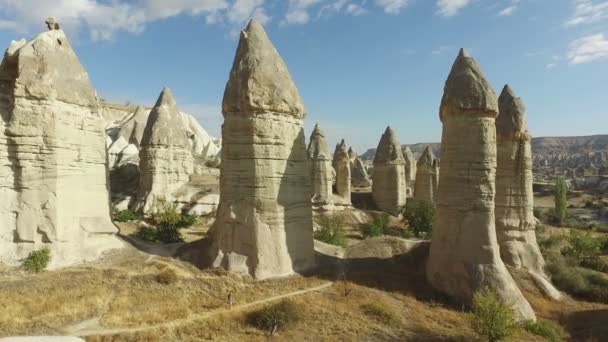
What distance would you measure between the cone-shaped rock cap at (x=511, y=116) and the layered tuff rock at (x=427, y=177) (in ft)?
58.8

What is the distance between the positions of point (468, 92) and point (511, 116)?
460cm

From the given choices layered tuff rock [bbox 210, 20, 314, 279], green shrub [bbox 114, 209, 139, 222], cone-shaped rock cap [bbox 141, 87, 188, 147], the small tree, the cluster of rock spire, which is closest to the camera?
the cluster of rock spire

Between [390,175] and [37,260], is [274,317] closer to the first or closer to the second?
Result: [37,260]

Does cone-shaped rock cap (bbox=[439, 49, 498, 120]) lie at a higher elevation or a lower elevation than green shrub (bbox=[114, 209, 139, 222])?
higher

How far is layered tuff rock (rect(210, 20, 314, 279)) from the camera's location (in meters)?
14.2

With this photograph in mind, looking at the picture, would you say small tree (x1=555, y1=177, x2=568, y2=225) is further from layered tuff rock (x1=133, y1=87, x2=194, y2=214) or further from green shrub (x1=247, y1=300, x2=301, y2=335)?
green shrub (x1=247, y1=300, x2=301, y2=335)

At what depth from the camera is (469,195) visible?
14.4 meters

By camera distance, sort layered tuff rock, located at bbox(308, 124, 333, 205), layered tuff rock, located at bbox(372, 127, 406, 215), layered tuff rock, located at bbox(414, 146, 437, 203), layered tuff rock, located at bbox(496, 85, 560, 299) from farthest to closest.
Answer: layered tuff rock, located at bbox(372, 127, 406, 215) < layered tuff rock, located at bbox(414, 146, 437, 203) < layered tuff rock, located at bbox(308, 124, 333, 205) < layered tuff rock, located at bbox(496, 85, 560, 299)

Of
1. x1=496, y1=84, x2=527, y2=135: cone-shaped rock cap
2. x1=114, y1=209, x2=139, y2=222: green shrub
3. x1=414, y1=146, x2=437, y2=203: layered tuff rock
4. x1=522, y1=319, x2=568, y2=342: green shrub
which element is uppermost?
x1=496, y1=84, x2=527, y2=135: cone-shaped rock cap

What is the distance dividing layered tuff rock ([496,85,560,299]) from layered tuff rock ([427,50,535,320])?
3420 millimetres

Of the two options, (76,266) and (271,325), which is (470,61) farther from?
(76,266)

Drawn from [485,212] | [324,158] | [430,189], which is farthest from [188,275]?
[430,189]

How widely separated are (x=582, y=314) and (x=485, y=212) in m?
5.60

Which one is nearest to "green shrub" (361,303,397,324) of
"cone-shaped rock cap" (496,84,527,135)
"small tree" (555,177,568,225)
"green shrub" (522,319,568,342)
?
"green shrub" (522,319,568,342)
